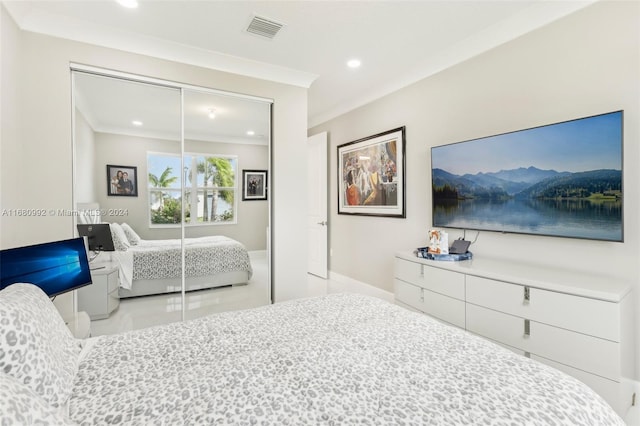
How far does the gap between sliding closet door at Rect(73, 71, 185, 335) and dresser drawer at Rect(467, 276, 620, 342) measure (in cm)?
266

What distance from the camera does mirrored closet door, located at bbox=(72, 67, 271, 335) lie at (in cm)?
261

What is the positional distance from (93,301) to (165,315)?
1.96 ft

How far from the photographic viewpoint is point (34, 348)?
37.1 inches

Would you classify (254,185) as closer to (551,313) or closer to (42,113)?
(42,113)

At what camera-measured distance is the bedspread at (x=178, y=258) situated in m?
2.80

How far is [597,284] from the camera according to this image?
71.7 inches

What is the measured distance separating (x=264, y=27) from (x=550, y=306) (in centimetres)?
286

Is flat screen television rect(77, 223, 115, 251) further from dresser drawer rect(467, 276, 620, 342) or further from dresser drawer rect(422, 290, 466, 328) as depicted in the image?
dresser drawer rect(467, 276, 620, 342)

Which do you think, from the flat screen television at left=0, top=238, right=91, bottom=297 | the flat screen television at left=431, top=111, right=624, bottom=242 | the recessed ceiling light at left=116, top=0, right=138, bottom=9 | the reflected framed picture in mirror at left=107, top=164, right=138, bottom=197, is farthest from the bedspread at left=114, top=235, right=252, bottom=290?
the flat screen television at left=431, top=111, right=624, bottom=242

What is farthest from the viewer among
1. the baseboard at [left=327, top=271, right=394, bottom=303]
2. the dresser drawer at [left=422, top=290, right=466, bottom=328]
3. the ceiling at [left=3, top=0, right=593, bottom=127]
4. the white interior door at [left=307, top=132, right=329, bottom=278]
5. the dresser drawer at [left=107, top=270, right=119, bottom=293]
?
the white interior door at [left=307, top=132, right=329, bottom=278]

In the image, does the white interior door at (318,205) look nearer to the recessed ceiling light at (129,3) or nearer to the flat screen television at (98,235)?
the flat screen television at (98,235)

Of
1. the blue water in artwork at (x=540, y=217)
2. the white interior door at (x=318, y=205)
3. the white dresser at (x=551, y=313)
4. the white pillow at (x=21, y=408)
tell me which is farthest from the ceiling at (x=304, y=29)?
the white pillow at (x=21, y=408)

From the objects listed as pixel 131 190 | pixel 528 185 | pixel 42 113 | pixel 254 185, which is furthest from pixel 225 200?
pixel 528 185

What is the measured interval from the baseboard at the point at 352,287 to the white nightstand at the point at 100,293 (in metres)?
2.57
